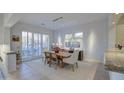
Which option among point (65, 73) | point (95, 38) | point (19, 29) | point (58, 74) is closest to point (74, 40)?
point (95, 38)

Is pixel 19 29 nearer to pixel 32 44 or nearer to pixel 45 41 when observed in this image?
pixel 32 44

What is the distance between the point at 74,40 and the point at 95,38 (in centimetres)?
175

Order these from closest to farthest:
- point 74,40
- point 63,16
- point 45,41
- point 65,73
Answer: point 65,73 < point 63,16 < point 74,40 < point 45,41

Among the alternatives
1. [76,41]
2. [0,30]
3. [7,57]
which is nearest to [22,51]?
[0,30]

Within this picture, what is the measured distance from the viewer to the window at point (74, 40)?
24.7 ft

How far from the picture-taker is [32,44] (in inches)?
303

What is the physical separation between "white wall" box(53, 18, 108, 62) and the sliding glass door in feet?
9.25

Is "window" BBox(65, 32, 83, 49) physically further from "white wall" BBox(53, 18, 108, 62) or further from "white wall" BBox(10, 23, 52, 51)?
"white wall" BBox(10, 23, 52, 51)

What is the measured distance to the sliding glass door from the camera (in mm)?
7168

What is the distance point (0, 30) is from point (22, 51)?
2.18 m
